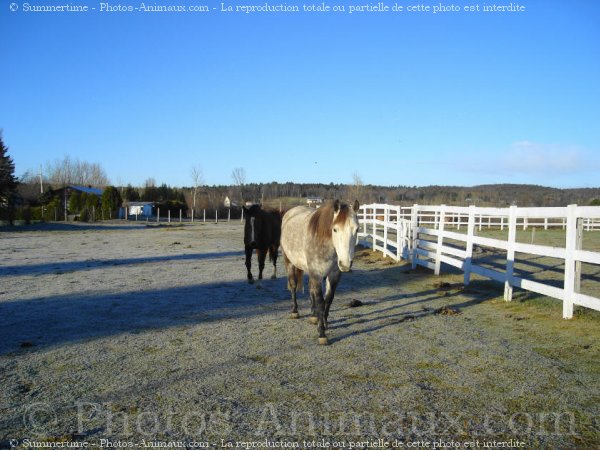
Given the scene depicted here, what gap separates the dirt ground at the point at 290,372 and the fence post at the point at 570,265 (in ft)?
0.71

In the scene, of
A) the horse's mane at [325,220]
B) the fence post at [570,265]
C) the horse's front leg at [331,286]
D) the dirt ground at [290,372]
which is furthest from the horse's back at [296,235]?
the fence post at [570,265]

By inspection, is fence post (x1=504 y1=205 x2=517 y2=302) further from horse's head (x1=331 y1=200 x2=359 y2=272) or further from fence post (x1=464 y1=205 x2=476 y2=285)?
horse's head (x1=331 y1=200 x2=359 y2=272)

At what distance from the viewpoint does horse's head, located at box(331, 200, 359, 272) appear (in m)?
5.01

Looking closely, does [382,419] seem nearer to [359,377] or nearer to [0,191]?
[359,377]

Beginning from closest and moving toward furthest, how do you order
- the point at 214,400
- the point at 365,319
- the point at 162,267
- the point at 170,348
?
the point at 214,400
the point at 170,348
the point at 365,319
the point at 162,267

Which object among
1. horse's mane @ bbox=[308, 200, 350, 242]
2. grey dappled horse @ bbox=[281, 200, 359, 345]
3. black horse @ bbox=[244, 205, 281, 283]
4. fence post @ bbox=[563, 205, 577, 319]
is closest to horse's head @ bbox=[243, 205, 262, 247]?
black horse @ bbox=[244, 205, 281, 283]

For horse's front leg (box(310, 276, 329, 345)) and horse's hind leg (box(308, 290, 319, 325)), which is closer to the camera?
horse's front leg (box(310, 276, 329, 345))

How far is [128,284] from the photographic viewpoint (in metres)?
9.05

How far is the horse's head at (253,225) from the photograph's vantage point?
9.32 m

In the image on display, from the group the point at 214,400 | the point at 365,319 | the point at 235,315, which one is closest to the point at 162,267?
the point at 235,315

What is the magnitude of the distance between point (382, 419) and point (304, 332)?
2.51 m

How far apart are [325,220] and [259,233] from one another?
4.00 meters

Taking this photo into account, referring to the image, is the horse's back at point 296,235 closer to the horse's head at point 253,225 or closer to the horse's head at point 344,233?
the horse's head at point 344,233

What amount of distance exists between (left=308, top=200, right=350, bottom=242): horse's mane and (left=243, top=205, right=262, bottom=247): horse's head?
11.7 feet
